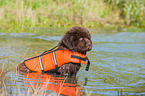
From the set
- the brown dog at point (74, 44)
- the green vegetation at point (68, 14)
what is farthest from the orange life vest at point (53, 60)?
the green vegetation at point (68, 14)

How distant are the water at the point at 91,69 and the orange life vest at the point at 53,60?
0.18 metres

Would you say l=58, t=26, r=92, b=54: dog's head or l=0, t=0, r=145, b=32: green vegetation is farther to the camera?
l=0, t=0, r=145, b=32: green vegetation

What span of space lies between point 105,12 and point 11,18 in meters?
5.91

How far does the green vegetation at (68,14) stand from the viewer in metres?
12.7

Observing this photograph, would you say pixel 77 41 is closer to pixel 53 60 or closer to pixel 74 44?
pixel 74 44

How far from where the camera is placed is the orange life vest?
5.45 m

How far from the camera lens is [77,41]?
5406 mm

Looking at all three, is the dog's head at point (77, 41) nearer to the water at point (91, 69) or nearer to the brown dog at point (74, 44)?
the brown dog at point (74, 44)

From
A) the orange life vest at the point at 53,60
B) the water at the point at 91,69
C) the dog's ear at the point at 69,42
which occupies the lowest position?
the water at the point at 91,69

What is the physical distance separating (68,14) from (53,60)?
9.03 m

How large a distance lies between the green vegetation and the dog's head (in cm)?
625

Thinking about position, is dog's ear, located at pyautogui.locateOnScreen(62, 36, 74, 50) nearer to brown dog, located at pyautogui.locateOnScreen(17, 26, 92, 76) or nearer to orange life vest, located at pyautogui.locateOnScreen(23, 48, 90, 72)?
brown dog, located at pyautogui.locateOnScreen(17, 26, 92, 76)

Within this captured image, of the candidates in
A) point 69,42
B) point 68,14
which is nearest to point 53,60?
point 69,42

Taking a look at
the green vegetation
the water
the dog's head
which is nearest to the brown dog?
the dog's head
